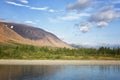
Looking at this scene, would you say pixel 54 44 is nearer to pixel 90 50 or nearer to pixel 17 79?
pixel 90 50

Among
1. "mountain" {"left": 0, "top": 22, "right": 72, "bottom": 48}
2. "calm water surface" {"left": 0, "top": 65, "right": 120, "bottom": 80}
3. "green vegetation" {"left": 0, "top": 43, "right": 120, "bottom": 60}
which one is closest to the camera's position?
"calm water surface" {"left": 0, "top": 65, "right": 120, "bottom": 80}

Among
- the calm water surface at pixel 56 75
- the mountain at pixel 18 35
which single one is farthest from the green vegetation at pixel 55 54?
the mountain at pixel 18 35

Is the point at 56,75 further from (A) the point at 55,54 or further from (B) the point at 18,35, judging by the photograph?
(B) the point at 18,35

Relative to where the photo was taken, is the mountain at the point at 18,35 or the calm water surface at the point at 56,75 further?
the mountain at the point at 18,35

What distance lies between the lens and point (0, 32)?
172 meters

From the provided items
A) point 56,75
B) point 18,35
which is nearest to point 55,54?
point 56,75

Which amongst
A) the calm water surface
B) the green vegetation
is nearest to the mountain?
the green vegetation

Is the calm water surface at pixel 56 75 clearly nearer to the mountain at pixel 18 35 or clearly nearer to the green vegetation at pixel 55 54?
the green vegetation at pixel 55 54

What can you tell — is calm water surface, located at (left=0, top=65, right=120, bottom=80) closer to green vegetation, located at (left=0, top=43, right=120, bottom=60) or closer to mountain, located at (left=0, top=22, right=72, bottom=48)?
green vegetation, located at (left=0, top=43, right=120, bottom=60)

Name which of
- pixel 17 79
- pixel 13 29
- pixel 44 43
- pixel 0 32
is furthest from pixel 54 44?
pixel 17 79

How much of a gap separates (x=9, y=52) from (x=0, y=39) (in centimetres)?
6752

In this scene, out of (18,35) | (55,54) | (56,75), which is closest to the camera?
(56,75)

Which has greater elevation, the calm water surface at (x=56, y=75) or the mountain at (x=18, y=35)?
the mountain at (x=18, y=35)

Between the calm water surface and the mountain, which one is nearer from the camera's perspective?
the calm water surface
